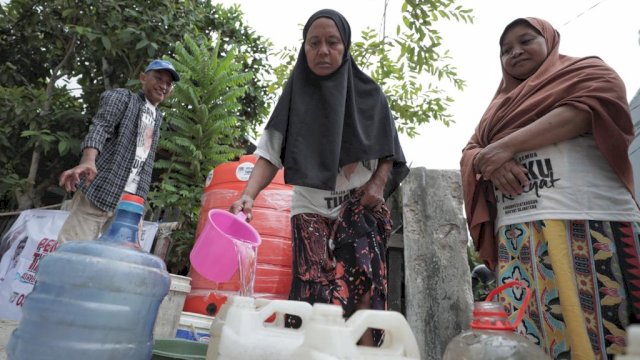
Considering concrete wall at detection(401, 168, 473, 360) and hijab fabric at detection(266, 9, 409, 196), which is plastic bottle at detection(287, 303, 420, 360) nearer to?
hijab fabric at detection(266, 9, 409, 196)

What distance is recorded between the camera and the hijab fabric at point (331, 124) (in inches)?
68.2

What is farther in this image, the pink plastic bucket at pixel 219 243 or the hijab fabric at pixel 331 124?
the hijab fabric at pixel 331 124

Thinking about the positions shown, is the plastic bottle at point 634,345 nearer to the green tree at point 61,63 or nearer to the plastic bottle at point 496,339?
the plastic bottle at point 496,339

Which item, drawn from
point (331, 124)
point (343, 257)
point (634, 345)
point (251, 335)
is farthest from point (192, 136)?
point (634, 345)

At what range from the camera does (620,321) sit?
3.99 feet

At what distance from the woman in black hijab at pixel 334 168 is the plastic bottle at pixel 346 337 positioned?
57cm

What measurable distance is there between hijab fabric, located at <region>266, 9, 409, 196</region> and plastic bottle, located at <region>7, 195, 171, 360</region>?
770 mm

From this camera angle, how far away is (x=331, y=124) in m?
1.80

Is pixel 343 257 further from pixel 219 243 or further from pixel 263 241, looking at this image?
pixel 263 241

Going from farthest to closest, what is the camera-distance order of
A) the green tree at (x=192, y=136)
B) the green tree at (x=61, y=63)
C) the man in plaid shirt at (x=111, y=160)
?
the green tree at (x=61, y=63)
the green tree at (x=192, y=136)
the man in plaid shirt at (x=111, y=160)

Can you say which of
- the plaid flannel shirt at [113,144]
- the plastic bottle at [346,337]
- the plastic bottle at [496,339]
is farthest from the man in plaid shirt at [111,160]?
the plastic bottle at [496,339]

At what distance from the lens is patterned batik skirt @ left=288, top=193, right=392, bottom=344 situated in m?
1.58

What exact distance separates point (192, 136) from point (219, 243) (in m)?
3.04

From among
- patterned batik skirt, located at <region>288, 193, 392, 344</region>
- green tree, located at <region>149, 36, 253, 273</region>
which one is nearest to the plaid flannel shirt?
green tree, located at <region>149, 36, 253, 273</region>
